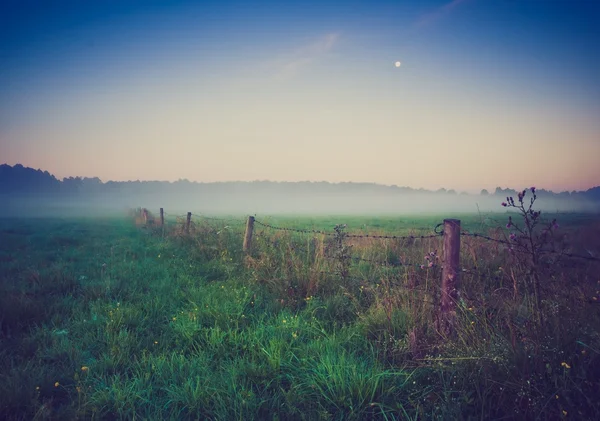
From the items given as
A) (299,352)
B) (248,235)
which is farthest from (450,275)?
(248,235)

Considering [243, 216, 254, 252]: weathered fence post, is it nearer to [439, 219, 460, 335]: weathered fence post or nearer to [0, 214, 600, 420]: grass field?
[0, 214, 600, 420]: grass field

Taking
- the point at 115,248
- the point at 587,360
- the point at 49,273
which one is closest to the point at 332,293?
the point at 587,360

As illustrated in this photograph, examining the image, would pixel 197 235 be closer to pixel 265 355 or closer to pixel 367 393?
pixel 265 355

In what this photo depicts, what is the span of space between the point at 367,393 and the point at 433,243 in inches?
290

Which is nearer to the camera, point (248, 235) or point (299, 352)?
point (299, 352)

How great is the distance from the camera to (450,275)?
322cm

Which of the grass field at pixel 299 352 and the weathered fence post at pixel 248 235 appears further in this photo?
the weathered fence post at pixel 248 235

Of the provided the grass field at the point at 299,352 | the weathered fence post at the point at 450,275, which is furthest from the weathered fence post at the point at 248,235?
the weathered fence post at the point at 450,275

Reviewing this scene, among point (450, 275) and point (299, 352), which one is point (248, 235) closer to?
point (299, 352)

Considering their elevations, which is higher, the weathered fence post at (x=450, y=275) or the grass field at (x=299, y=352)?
the weathered fence post at (x=450, y=275)

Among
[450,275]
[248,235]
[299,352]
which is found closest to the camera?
[299,352]

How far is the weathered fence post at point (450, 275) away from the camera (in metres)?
3.18

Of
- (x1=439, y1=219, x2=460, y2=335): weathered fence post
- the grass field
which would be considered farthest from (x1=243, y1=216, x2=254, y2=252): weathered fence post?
(x1=439, y1=219, x2=460, y2=335): weathered fence post

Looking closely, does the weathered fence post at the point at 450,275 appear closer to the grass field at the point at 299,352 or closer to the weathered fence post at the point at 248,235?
the grass field at the point at 299,352
